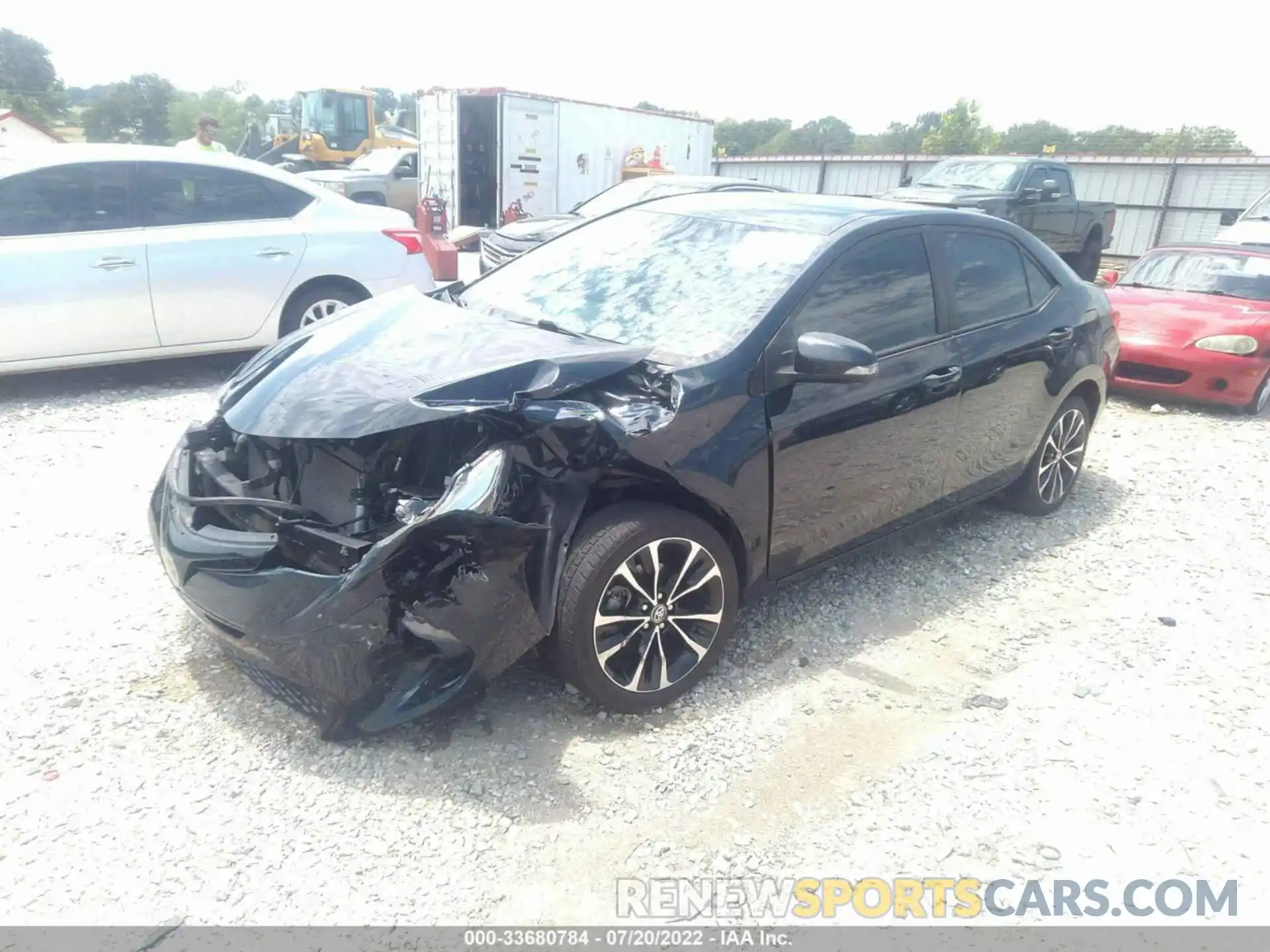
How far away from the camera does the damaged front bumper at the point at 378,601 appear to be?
2.48m

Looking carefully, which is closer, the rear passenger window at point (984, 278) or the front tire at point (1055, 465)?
the rear passenger window at point (984, 278)

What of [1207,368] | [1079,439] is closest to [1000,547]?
[1079,439]

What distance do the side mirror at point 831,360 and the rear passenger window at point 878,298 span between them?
0.15 m

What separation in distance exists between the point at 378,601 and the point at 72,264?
192 inches

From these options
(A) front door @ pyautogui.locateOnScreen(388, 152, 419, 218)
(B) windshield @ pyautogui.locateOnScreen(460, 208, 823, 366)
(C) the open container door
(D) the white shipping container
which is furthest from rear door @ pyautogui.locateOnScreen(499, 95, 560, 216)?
(B) windshield @ pyautogui.locateOnScreen(460, 208, 823, 366)

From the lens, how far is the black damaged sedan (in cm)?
260

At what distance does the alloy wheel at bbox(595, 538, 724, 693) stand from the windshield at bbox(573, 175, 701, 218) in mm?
7184

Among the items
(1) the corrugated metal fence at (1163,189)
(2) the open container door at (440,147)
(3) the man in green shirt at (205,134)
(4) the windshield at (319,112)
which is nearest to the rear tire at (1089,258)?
(1) the corrugated metal fence at (1163,189)

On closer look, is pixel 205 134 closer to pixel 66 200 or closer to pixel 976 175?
pixel 66 200

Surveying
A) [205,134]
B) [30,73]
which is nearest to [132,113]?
[30,73]

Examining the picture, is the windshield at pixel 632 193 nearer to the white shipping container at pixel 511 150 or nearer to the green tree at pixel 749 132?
the white shipping container at pixel 511 150

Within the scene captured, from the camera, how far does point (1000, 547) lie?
4.57 metres
